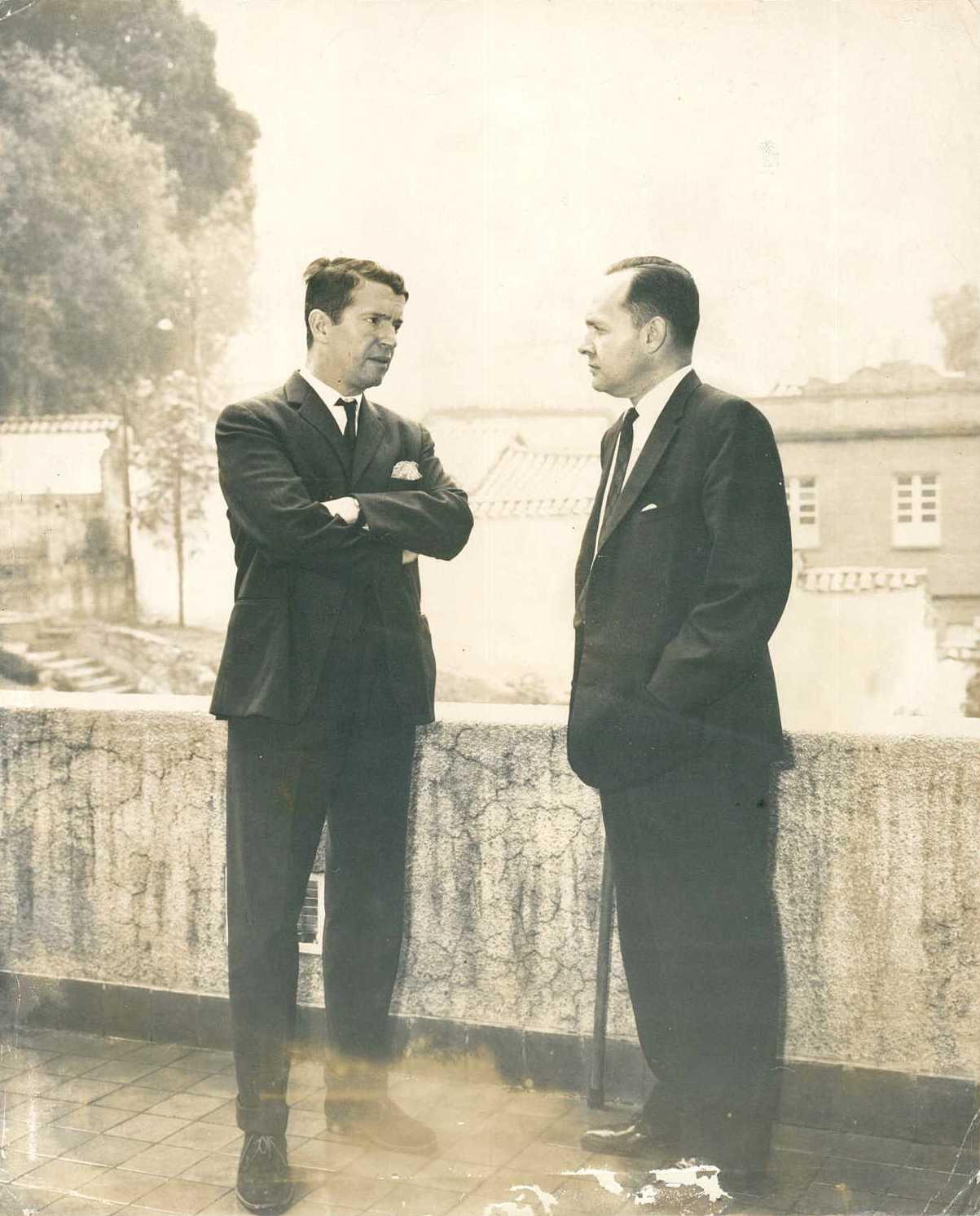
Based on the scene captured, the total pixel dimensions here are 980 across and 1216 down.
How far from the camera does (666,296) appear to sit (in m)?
3.62

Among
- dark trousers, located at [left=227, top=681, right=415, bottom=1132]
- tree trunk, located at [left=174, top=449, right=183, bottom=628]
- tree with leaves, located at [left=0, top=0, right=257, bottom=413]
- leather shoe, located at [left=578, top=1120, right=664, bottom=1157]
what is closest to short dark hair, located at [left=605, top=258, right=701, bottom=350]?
tree with leaves, located at [left=0, top=0, right=257, bottom=413]

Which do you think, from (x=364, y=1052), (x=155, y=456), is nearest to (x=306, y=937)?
(x=364, y=1052)

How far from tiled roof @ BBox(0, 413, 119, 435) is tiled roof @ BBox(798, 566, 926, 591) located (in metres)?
1.98

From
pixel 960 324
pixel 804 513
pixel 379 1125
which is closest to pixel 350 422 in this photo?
pixel 804 513

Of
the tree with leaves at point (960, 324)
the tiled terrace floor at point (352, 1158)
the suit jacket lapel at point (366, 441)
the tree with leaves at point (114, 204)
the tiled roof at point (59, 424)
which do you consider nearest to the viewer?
the tree with leaves at point (960, 324)

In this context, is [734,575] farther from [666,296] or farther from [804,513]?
[666,296]

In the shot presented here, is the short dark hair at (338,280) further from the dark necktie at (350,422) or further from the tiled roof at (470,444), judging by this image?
the tiled roof at (470,444)

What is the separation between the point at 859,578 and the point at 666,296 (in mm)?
867

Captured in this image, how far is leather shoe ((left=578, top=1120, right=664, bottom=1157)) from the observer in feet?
12.2

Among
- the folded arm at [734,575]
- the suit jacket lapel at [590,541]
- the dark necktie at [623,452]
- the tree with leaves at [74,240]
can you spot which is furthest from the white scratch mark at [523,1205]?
the tree with leaves at [74,240]

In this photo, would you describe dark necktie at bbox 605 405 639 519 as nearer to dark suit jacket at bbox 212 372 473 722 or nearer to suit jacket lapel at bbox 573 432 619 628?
suit jacket lapel at bbox 573 432 619 628

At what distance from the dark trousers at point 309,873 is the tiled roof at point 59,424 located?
3.16ft

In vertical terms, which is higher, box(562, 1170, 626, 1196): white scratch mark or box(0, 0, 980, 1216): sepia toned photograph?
box(0, 0, 980, 1216): sepia toned photograph

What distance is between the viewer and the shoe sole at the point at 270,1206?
12.0 ft
